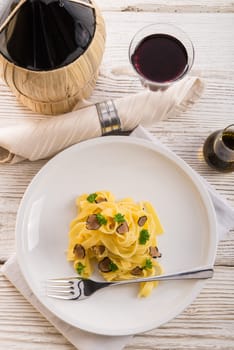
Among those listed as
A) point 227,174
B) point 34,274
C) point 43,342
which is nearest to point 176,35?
point 227,174

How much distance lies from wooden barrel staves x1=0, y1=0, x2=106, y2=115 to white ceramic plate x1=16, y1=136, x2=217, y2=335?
6.2 inches

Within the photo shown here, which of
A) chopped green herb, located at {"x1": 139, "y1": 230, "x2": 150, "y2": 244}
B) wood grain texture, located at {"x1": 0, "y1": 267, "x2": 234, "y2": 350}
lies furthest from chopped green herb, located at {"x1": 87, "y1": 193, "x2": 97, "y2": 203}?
wood grain texture, located at {"x1": 0, "y1": 267, "x2": 234, "y2": 350}

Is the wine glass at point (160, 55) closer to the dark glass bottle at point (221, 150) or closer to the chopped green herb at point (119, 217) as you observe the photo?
the dark glass bottle at point (221, 150)

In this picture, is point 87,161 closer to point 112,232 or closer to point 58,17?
point 112,232

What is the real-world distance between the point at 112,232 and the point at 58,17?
45cm

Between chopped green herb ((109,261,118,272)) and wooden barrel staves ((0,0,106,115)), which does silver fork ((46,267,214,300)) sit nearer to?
chopped green herb ((109,261,118,272))

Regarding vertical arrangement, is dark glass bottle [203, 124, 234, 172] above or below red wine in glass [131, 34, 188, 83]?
below

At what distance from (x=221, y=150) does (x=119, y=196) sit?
254 mm

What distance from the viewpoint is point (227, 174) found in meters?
1.23

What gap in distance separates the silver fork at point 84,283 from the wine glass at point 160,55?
1.40 ft

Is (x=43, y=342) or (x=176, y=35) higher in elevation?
(x=176, y=35)

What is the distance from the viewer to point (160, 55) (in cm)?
119

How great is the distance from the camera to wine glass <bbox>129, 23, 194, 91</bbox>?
1.18m

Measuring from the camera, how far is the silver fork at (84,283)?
1.11m
